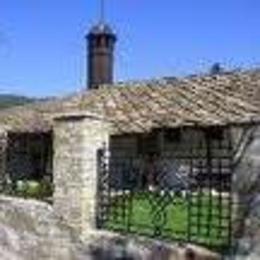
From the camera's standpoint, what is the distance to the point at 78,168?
10.2m

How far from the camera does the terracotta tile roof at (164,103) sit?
19688 millimetres

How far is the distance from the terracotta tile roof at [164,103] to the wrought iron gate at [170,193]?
7329 mm

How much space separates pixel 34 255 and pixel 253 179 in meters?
3.90

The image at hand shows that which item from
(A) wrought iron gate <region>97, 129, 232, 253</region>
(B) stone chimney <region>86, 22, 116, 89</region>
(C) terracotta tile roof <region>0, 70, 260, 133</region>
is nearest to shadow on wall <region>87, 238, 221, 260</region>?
(A) wrought iron gate <region>97, 129, 232, 253</region>

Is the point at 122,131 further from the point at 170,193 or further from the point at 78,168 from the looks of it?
the point at 170,193

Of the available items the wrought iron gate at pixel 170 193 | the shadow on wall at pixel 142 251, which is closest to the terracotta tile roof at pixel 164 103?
the wrought iron gate at pixel 170 193

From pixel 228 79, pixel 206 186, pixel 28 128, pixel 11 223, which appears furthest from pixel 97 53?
pixel 206 186

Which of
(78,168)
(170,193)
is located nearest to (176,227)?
(170,193)

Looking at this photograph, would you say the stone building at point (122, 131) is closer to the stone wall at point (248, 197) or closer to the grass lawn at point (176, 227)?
the stone wall at point (248, 197)

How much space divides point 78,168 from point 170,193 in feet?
4.36

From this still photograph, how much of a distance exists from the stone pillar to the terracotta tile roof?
24.5ft

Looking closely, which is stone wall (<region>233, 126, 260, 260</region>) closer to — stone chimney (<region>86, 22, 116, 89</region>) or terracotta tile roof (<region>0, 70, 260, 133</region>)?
terracotta tile roof (<region>0, 70, 260, 133</region>)

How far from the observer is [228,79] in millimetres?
22062

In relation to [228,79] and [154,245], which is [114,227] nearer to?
[154,245]
